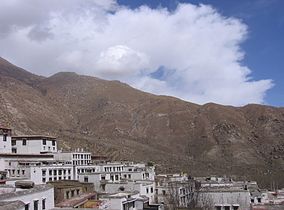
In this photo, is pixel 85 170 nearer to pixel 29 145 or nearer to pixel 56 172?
pixel 56 172

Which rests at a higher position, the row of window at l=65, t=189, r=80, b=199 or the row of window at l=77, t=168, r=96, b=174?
the row of window at l=77, t=168, r=96, b=174

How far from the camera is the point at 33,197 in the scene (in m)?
27.9

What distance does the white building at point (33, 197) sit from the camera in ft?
84.1

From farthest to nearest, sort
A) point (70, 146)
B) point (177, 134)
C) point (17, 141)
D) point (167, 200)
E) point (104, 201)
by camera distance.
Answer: point (177, 134), point (70, 146), point (17, 141), point (167, 200), point (104, 201)

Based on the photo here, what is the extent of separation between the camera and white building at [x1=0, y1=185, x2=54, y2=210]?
25.6 metres

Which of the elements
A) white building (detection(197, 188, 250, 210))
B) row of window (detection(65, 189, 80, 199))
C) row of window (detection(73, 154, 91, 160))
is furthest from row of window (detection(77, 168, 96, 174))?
white building (detection(197, 188, 250, 210))

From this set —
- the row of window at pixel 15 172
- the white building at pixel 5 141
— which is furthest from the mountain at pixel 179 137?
Answer: the row of window at pixel 15 172

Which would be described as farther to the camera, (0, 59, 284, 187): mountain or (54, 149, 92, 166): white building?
(0, 59, 284, 187): mountain

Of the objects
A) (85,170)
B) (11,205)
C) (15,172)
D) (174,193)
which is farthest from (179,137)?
(11,205)

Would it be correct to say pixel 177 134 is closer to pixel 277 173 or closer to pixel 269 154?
pixel 269 154

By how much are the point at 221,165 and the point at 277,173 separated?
2040cm

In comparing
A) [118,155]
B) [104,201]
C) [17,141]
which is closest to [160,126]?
[118,155]

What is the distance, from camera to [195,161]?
494ft

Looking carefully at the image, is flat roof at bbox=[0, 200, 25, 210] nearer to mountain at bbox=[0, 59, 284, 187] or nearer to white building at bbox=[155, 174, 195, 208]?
white building at bbox=[155, 174, 195, 208]
